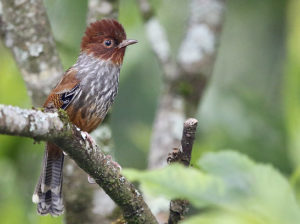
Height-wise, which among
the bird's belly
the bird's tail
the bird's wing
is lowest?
the bird's tail

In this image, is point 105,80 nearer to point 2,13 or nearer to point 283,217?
point 2,13

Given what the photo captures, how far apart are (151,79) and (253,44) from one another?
5.98ft

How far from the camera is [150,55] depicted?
6570 mm

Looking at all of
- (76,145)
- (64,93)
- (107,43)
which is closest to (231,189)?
(76,145)

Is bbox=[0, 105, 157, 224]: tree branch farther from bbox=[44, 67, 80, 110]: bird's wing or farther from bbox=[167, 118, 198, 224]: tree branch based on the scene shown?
bbox=[44, 67, 80, 110]: bird's wing

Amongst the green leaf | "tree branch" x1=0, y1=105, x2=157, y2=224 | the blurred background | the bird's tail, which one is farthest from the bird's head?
the green leaf

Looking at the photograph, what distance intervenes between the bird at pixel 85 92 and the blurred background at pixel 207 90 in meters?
0.57

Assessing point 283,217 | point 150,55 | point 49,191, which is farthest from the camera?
point 150,55

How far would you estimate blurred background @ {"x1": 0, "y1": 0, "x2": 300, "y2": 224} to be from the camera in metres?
4.34

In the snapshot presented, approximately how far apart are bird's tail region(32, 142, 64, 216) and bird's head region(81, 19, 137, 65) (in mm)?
962

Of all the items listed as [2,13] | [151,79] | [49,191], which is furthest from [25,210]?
[151,79]

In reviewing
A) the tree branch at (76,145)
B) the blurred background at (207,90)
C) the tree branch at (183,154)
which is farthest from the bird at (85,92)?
the tree branch at (183,154)

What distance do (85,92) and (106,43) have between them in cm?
70

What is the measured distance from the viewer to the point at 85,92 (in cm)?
336
